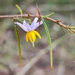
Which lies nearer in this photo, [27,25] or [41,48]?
[27,25]

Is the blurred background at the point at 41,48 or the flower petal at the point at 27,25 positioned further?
the blurred background at the point at 41,48

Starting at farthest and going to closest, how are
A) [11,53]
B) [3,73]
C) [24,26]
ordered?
[11,53]
[3,73]
[24,26]

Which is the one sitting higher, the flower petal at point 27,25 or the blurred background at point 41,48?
the flower petal at point 27,25

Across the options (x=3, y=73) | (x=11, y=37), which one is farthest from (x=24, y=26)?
(x=11, y=37)

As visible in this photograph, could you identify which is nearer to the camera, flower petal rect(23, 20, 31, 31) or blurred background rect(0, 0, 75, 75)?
flower petal rect(23, 20, 31, 31)

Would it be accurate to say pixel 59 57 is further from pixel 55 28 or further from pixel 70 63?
pixel 55 28

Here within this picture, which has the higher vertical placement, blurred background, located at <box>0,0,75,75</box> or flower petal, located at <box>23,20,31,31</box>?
flower petal, located at <box>23,20,31,31</box>

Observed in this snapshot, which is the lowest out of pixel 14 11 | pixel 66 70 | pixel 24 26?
pixel 66 70

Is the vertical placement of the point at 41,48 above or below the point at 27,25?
below
